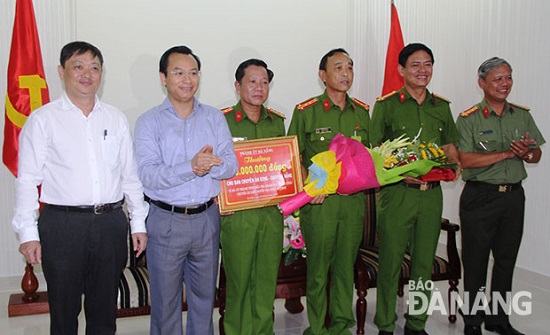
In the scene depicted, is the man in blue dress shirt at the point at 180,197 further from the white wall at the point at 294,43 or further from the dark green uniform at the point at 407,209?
the white wall at the point at 294,43

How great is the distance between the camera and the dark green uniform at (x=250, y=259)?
3.02 metres

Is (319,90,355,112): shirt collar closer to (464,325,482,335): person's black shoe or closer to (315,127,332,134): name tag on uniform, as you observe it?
(315,127,332,134): name tag on uniform

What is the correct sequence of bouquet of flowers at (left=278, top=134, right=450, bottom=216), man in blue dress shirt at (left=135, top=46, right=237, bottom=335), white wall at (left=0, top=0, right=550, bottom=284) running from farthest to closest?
white wall at (left=0, top=0, right=550, bottom=284) → bouquet of flowers at (left=278, top=134, right=450, bottom=216) → man in blue dress shirt at (left=135, top=46, right=237, bottom=335)

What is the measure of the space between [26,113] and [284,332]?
247cm

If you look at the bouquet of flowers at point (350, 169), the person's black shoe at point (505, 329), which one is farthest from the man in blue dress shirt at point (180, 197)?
the person's black shoe at point (505, 329)

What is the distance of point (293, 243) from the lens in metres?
3.53

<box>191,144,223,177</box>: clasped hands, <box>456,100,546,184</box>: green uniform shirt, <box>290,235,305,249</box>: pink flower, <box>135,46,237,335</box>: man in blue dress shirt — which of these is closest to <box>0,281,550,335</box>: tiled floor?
<box>290,235,305,249</box>: pink flower

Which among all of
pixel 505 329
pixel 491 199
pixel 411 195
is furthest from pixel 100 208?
pixel 505 329

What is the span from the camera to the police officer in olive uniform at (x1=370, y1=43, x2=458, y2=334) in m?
3.34

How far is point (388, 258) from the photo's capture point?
3400 millimetres

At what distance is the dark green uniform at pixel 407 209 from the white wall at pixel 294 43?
5.46 ft

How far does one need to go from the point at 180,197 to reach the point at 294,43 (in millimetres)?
2992

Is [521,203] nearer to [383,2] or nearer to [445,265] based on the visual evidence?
[445,265]

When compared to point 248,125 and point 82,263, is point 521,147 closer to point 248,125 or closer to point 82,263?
point 248,125
